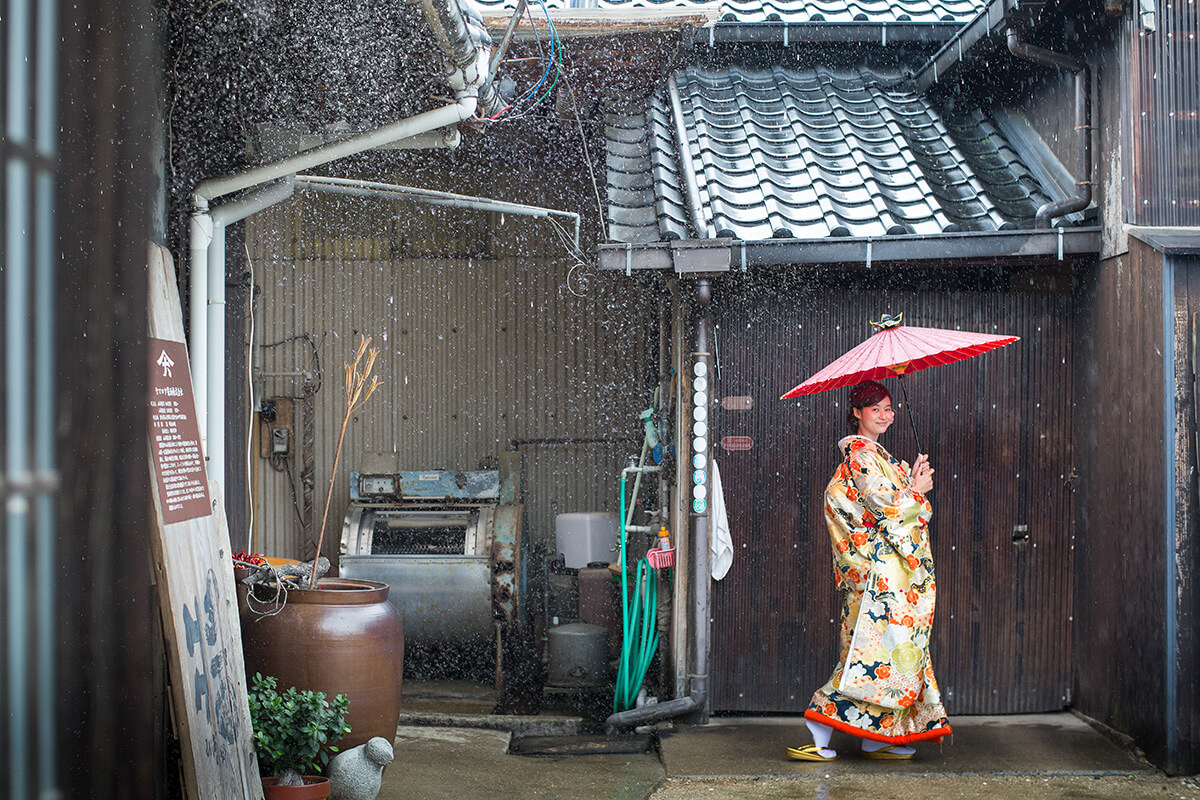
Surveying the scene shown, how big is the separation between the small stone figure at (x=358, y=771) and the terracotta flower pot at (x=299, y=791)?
0.06m

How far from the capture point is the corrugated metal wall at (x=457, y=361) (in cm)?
935

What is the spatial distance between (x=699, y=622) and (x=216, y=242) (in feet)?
12.5

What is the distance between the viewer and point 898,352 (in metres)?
5.68

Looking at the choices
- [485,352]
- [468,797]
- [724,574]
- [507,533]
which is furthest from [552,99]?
[468,797]

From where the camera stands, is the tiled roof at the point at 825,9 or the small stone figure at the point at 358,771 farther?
the tiled roof at the point at 825,9

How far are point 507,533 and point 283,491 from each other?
91.8 inches

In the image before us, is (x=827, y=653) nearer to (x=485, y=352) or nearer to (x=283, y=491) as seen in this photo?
(x=485, y=352)

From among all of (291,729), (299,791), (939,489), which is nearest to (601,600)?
(939,489)

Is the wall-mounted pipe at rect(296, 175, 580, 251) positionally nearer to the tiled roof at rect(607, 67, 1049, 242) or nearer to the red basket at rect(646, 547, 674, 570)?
the tiled roof at rect(607, 67, 1049, 242)

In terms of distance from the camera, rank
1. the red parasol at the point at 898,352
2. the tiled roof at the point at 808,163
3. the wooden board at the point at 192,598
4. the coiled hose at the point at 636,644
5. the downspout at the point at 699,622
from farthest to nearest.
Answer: the coiled hose at the point at 636,644
the downspout at the point at 699,622
the tiled roof at the point at 808,163
the red parasol at the point at 898,352
the wooden board at the point at 192,598

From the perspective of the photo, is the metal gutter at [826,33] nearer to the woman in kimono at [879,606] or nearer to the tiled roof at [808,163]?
the tiled roof at [808,163]

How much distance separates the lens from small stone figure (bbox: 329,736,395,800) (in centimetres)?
479

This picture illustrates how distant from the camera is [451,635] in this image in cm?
840

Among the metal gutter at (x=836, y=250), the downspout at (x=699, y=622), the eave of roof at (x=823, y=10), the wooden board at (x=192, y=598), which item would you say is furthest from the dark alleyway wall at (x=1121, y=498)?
the wooden board at (x=192, y=598)
